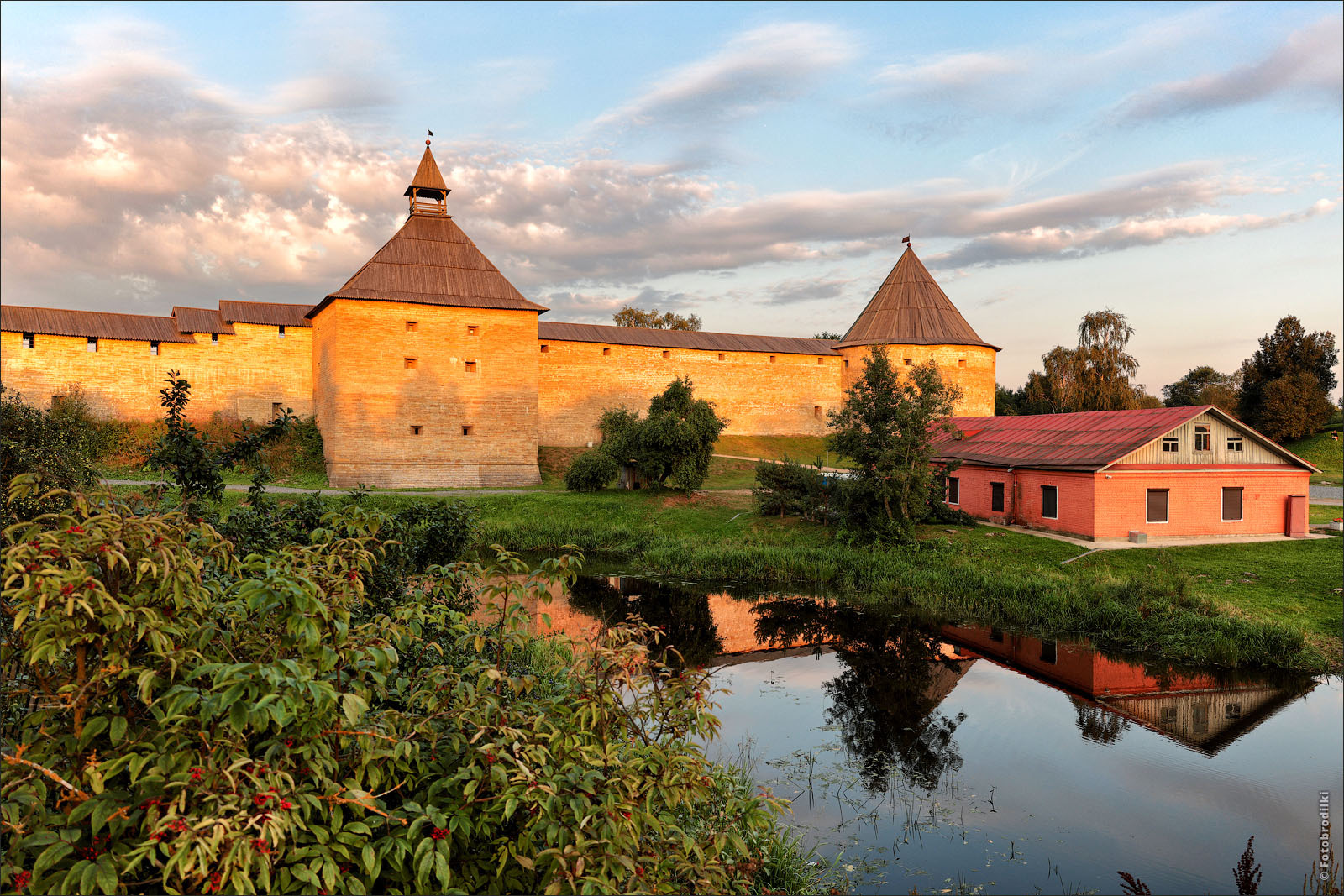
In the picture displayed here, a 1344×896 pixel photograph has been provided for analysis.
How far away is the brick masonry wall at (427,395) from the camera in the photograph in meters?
24.3

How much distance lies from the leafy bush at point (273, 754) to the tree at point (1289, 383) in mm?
41848

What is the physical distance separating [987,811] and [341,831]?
5.92 meters

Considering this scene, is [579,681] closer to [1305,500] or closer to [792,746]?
[792,746]

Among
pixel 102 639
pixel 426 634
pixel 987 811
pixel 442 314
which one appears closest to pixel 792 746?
pixel 987 811

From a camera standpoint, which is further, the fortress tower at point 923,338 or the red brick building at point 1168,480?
the fortress tower at point 923,338

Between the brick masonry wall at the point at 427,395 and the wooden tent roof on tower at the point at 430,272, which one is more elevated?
the wooden tent roof on tower at the point at 430,272

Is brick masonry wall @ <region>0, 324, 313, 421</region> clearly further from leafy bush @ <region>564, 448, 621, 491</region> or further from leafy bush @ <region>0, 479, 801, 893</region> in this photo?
leafy bush @ <region>0, 479, 801, 893</region>

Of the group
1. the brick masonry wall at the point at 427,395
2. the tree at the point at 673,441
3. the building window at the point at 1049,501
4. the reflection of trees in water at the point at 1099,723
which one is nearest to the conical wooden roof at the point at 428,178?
the brick masonry wall at the point at 427,395

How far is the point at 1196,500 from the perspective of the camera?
52.3 ft

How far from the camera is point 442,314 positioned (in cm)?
2534

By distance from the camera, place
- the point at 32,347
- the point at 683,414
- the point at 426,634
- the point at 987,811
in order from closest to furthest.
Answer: the point at 426,634 → the point at 987,811 → the point at 683,414 → the point at 32,347

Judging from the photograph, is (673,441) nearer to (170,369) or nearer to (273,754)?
(170,369)

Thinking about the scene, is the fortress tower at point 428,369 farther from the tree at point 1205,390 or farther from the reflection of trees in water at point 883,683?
the tree at point 1205,390

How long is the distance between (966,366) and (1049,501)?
59.6ft
